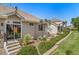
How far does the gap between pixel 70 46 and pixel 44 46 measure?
1.64 feet

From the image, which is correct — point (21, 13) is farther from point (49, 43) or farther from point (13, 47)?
point (49, 43)

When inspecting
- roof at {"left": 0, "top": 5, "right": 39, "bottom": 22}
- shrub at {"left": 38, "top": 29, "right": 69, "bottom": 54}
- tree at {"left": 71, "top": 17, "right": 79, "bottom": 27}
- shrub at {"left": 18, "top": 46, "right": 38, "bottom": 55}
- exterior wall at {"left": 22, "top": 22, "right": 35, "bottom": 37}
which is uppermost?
roof at {"left": 0, "top": 5, "right": 39, "bottom": 22}

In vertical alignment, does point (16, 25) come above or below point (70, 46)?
above

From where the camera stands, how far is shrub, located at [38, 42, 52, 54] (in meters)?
9.88

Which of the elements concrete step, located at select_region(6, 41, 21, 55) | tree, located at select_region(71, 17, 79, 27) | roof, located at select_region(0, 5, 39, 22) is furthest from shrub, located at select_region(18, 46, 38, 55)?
tree, located at select_region(71, 17, 79, 27)

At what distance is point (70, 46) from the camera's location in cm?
987

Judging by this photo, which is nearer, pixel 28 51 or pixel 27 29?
pixel 28 51

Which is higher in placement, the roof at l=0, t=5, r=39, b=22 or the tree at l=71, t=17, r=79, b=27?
the roof at l=0, t=5, r=39, b=22

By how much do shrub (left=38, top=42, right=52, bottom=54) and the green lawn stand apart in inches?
6.5

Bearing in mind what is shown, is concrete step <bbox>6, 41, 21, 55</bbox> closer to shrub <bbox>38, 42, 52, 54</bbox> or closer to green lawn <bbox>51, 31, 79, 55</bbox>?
shrub <bbox>38, 42, 52, 54</bbox>

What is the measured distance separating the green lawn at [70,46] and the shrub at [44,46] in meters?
0.16

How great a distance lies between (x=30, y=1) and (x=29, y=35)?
25.7 inches

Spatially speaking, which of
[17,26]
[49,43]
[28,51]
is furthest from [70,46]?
[17,26]

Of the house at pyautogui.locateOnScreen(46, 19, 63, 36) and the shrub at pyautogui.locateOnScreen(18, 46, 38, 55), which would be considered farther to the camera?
the house at pyautogui.locateOnScreen(46, 19, 63, 36)
